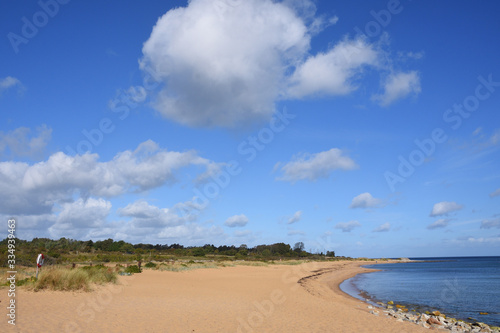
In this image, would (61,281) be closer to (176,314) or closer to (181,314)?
(176,314)

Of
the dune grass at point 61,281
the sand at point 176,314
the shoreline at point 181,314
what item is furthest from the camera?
the dune grass at point 61,281

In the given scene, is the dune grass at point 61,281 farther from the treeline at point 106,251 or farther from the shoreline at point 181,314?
the treeline at point 106,251

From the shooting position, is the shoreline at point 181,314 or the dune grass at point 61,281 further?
the dune grass at point 61,281

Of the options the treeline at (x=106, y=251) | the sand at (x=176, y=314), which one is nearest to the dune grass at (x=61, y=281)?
the sand at (x=176, y=314)

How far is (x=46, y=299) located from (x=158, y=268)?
78.8 feet

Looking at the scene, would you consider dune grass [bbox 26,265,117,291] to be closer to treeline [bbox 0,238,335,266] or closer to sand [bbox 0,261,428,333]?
sand [bbox 0,261,428,333]

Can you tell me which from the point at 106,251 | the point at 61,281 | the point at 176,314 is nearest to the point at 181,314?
the point at 176,314

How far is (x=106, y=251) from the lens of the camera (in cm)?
7850

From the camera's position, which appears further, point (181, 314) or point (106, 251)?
point (106, 251)

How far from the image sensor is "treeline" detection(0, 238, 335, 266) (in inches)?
1631

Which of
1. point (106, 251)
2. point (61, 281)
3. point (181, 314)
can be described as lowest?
point (106, 251)


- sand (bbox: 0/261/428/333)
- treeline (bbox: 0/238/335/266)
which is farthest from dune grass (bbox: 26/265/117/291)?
treeline (bbox: 0/238/335/266)

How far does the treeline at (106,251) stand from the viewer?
41.4 meters

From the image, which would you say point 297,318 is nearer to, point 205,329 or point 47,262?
point 205,329
